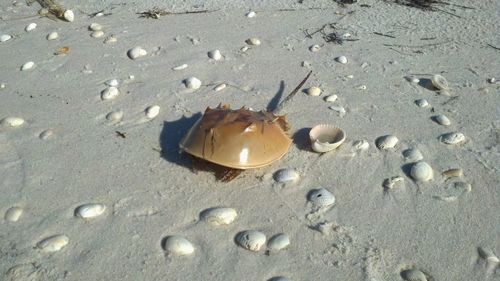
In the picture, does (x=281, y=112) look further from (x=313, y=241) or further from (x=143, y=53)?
(x=143, y=53)

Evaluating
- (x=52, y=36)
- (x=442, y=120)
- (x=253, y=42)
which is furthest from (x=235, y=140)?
(x=52, y=36)

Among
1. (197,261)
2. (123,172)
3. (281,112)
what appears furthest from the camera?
(281,112)

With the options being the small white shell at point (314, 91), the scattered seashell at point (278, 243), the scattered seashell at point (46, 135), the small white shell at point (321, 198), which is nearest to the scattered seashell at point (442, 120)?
the small white shell at point (314, 91)

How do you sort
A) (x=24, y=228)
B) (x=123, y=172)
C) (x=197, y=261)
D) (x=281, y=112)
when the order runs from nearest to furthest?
(x=197, y=261) < (x=24, y=228) < (x=123, y=172) < (x=281, y=112)

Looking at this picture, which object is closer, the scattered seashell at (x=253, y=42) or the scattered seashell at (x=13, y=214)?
the scattered seashell at (x=13, y=214)

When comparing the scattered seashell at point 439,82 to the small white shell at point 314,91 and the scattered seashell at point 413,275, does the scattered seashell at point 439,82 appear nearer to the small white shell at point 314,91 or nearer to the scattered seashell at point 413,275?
the small white shell at point 314,91

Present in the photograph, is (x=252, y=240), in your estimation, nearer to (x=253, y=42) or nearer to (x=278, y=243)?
(x=278, y=243)

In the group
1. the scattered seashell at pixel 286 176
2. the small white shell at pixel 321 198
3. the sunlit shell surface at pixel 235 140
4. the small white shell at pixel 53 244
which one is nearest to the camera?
the small white shell at pixel 53 244

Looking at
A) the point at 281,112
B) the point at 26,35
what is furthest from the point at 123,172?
the point at 26,35
